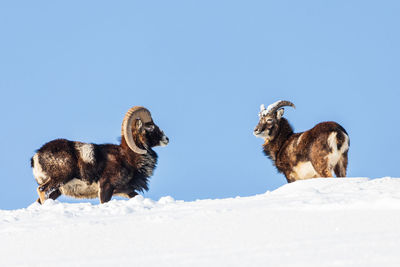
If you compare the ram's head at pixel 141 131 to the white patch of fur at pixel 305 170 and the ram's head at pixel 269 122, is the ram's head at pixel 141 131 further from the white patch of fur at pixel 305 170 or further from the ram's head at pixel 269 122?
the white patch of fur at pixel 305 170

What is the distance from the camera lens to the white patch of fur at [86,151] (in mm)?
15695

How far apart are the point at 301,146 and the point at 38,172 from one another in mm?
5761

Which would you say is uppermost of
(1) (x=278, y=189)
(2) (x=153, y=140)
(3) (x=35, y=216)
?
(2) (x=153, y=140)

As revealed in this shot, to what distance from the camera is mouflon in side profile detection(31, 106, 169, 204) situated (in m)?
15.6

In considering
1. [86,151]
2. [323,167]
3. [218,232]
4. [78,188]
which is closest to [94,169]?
[86,151]

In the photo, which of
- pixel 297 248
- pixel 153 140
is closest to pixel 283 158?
pixel 153 140

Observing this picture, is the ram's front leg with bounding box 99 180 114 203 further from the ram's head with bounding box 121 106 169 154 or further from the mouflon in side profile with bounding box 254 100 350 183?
the mouflon in side profile with bounding box 254 100 350 183

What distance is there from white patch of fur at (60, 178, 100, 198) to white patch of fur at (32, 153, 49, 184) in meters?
0.45

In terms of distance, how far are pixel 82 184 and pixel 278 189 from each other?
5102mm

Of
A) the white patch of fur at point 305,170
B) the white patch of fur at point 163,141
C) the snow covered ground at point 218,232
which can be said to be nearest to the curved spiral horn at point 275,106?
the white patch of fur at point 305,170

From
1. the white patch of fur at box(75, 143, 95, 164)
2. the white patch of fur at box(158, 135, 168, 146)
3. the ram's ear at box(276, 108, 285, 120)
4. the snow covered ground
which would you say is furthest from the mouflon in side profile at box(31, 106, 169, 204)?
the snow covered ground

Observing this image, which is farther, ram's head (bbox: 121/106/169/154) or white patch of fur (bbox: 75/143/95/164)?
ram's head (bbox: 121/106/169/154)

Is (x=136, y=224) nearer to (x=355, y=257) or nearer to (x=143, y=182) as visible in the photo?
(x=355, y=257)

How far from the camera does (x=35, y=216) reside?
1052cm
